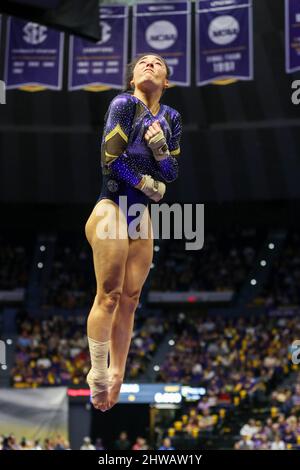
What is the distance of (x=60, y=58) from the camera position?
51.7 ft

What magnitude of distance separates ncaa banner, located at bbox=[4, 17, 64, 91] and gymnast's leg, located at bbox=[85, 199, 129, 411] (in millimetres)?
10776

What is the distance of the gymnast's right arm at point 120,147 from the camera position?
17.7 feet

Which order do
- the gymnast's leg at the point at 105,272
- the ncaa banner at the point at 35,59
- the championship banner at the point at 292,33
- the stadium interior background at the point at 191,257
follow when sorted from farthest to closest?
the stadium interior background at the point at 191,257
the ncaa banner at the point at 35,59
the championship banner at the point at 292,33
the gymnast's leg at the point at 105,272

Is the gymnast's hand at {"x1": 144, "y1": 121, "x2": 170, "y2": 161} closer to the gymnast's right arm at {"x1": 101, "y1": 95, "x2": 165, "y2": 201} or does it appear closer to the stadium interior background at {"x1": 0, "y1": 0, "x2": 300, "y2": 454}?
the gymnast's right arm at {"x1": 101, "y1": 95, "x2": 165, "y2": 201}

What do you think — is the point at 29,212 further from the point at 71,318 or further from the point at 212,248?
the point at 212,248

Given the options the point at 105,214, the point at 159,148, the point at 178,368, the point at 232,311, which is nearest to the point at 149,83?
the point at 159,148

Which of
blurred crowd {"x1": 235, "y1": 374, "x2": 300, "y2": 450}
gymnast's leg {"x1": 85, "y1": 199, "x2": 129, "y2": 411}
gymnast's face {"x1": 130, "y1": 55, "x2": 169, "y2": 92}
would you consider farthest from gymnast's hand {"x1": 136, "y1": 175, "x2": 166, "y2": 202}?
blurred crowd {"x1": 235, "y1": 374, "x2": 300, "y2": 450}

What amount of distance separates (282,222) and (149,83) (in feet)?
79.2

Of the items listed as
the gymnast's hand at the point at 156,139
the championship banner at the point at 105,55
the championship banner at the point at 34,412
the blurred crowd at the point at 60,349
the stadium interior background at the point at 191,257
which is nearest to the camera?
the gymnast's hand at the point at 156,139

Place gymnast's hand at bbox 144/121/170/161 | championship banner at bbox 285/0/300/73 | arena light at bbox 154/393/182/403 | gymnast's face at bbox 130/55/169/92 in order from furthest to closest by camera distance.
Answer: arena light at bbox 154/393/182/403 < championship banner at bbox 285/0/300/73 < gymnast's face at bbox 130/55/169/92 < gymnast's hand at bbox 144/121/170/161

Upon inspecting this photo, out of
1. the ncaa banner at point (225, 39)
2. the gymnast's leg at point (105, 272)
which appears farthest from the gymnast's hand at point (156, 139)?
the ncaa banner at point (225, 39)

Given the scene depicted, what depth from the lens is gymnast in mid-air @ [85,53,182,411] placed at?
215 inches

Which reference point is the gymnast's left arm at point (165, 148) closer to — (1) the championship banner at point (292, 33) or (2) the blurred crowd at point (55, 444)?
(1) the championship banner at point (292, 33)

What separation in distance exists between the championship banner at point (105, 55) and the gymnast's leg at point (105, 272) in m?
10.3
